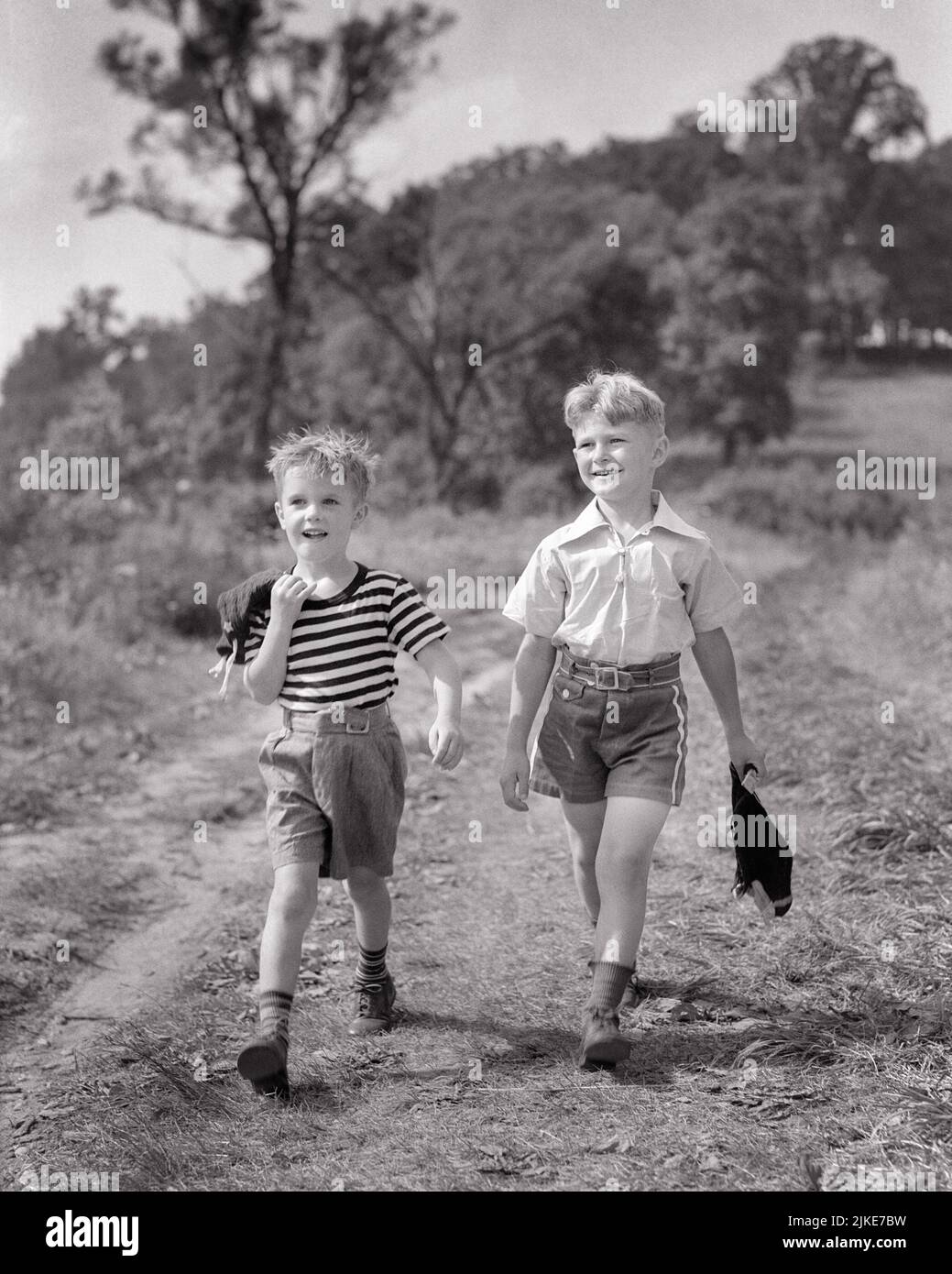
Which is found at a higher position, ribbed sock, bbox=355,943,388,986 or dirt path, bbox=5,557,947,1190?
ribbed sock, bbox=355,943,388,986

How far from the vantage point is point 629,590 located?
3.68m

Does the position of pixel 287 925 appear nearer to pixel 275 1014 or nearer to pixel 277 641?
pixel 275 1014

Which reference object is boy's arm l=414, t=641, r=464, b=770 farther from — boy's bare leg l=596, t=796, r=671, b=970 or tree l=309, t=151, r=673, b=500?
tree l=309, t=151, r=673, b=500

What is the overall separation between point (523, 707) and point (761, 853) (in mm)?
842

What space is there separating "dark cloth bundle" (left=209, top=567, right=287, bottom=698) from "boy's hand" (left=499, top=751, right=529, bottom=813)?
0.82 metres

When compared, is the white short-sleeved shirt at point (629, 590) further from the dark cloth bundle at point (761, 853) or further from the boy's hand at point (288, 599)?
the boy's hand at point (288, 599)

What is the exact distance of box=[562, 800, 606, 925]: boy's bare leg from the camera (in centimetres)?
384

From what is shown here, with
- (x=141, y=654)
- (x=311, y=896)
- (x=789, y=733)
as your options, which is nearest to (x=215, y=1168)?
(x=311, y=896)

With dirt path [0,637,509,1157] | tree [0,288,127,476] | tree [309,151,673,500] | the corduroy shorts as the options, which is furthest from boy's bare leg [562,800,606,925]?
tree [309,151,673,500]

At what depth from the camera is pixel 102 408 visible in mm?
13656

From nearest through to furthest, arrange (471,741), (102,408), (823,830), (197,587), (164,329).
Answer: (823,830)
(471,741)
(197,587)
(102,408)
(164,329)

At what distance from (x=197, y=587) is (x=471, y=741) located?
3.43 metres

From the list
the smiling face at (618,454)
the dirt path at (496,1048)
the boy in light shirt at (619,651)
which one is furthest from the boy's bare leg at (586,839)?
the smiling face at (618,454)
